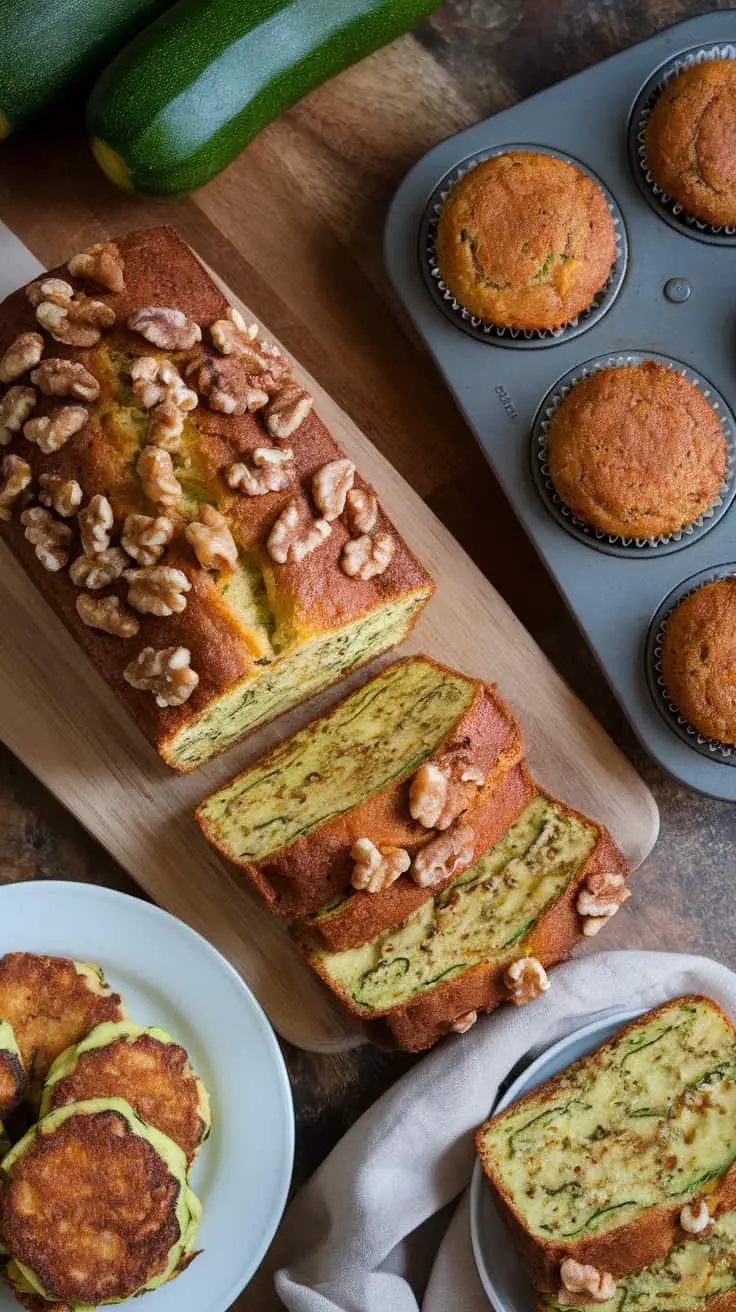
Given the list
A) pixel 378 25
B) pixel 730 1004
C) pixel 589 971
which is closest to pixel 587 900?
pixel 589 971

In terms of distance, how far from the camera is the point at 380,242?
3896 millimetres

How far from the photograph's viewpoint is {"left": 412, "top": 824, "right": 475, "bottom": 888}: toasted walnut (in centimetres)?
324

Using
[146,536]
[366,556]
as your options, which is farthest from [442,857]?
[146,536]

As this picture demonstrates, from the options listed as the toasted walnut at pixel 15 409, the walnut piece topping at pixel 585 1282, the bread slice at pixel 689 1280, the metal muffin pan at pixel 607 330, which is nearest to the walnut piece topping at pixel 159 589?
the toasted walnut at pixel 15 409

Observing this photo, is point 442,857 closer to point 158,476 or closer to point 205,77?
point 158,476

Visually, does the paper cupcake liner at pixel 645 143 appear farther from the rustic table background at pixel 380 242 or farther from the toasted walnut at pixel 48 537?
the toasted walnut at pixel 48 537

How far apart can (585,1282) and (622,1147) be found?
361 mm

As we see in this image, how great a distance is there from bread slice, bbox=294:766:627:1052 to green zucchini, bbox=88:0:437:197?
207 cm

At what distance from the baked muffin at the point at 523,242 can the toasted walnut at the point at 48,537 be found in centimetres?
138

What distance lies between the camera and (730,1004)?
3.61m

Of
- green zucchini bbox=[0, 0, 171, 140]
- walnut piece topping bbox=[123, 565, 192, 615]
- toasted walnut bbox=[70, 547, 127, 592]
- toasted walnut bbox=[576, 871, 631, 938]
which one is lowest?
toasted walnut bbox=[576, 871, 631, 938]

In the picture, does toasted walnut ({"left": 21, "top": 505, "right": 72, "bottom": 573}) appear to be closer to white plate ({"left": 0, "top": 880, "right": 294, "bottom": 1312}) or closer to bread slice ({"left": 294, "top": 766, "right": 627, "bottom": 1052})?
white plate ({"left": 0, "top": 880, "right": 294, "bottom": 1312})

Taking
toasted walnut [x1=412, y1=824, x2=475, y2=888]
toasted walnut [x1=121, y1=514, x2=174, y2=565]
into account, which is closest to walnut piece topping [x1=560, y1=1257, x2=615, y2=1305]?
toasted walnut [x1=412, y1=824, x2=475, y2=888]

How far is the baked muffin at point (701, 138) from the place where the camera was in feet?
11.8
